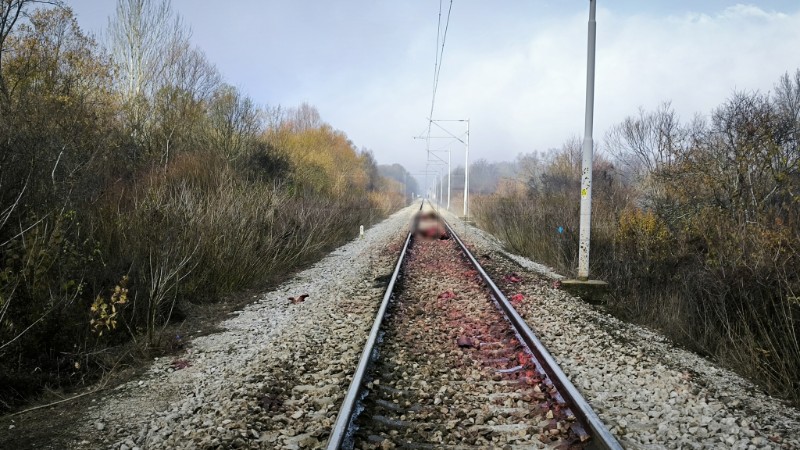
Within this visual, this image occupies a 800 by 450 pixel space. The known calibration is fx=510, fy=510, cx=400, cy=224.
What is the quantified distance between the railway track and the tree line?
2.94m

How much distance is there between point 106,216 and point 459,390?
20.5 feet

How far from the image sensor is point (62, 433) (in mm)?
3850

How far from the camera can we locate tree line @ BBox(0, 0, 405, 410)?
17.2 feet

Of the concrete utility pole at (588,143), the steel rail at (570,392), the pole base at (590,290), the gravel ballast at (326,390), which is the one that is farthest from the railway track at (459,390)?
the concrete utility pole at (588,143)

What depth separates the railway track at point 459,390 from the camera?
3.63 metres

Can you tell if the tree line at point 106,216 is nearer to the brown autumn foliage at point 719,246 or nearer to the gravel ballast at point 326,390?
the gravel ballast at point 326,390

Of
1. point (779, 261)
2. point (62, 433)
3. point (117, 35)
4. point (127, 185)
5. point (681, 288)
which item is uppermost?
point (117, 35)

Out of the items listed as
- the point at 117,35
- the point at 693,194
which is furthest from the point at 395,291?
the point at 117,35

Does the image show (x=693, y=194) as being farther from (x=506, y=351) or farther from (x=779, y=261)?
(x=506, y=351)

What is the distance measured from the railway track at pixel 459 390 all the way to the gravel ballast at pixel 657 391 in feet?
1.02

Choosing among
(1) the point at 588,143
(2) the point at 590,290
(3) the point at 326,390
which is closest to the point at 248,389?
(3) the point at 326,390

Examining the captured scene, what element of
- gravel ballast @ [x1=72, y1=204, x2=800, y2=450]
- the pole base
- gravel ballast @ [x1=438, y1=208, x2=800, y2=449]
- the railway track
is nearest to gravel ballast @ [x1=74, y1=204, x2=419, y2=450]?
gravel ballast @ [x1=72, y1=204, x2=800, y2=450]

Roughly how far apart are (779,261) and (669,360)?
2.62 metres

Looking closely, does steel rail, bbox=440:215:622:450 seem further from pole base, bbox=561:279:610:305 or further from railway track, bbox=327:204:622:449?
pole base, bbox=561:279:610:305
